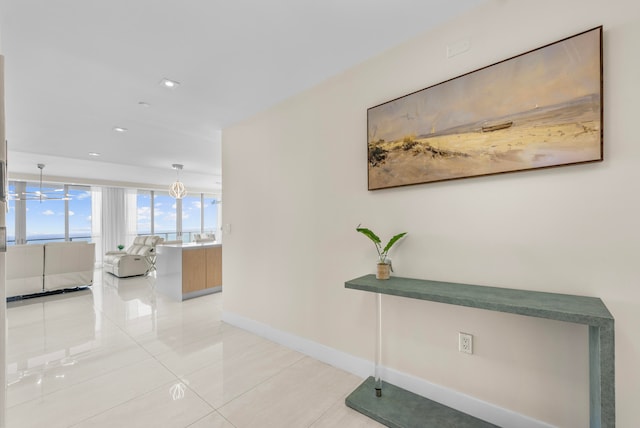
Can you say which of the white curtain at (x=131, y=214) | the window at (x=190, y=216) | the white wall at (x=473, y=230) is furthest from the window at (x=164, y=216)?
the white wall at (x=473, y=230)

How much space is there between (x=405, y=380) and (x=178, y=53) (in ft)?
9.67

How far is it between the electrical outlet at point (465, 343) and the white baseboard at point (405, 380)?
287 mm

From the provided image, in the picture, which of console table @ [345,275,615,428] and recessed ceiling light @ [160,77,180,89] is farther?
recessed ceiling light @ [160,77,180,89]

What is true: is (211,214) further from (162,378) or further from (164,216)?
(162,378)

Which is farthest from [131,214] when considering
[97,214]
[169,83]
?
[169,83]

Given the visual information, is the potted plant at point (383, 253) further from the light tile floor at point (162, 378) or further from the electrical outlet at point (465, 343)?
the light tile floor at point (162, 378)

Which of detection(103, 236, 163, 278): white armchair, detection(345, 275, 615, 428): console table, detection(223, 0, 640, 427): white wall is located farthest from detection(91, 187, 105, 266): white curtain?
detection(345, 275, 615, 428): console table

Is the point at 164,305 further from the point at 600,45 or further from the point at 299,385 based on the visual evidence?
the point at 600,45

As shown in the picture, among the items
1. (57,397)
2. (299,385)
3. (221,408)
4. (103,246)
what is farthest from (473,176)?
(103,246)

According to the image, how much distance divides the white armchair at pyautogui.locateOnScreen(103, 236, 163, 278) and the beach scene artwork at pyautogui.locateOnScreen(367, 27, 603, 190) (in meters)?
6.55

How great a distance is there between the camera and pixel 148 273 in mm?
6809

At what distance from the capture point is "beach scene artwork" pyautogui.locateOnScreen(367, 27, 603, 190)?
1.33 meters

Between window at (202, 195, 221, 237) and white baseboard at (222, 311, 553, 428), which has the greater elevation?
window at (202, 195, 221, 237)

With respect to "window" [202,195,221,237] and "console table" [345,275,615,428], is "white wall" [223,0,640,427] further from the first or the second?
"window" [202,195,221,237]
